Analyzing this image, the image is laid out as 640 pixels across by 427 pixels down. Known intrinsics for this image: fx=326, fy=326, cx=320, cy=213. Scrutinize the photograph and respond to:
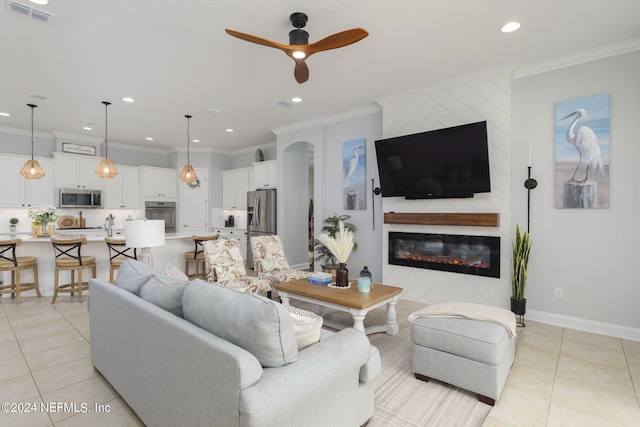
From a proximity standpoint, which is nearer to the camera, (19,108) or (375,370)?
(375,370)

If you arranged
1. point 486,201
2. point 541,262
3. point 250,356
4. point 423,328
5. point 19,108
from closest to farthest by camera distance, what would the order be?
1. point 250,356
2. point 423,328
3. point 541,262
4. point 486,201
5. point 19,108

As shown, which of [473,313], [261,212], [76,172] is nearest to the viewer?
[473,313]

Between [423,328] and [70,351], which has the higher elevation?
[423,328]

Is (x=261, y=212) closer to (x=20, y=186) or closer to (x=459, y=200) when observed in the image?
(x=459, y=200)

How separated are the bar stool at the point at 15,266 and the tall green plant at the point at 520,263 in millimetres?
6209

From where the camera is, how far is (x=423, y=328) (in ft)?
7.89

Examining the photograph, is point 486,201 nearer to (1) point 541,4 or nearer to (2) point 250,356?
(1) point 541,4

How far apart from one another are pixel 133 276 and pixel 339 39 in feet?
7.56

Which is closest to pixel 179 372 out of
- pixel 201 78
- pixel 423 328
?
pixel 423 328

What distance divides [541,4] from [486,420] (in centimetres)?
311

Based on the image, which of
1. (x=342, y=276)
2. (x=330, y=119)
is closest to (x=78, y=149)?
(x=330, y=119)

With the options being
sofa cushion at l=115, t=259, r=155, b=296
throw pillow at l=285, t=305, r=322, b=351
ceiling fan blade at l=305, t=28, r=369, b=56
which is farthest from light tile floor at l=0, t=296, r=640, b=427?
ceiling fan blade at l=305, t=28, r=369, b=56

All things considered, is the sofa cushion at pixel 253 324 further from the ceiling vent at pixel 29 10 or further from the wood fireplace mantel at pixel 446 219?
the wood fireplace mantel at pixel 446 219

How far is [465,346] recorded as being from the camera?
2.20m
